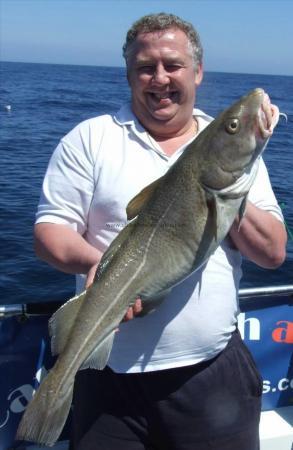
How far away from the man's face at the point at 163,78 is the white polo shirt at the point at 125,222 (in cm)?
16

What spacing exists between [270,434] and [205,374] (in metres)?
1.46

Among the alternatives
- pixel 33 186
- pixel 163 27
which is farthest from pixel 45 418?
pixel 33 186

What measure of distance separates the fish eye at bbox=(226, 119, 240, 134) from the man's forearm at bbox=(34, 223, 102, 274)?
0.94 metres

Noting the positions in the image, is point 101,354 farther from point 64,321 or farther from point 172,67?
point 172,67

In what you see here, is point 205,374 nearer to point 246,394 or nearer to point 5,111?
point 246,394

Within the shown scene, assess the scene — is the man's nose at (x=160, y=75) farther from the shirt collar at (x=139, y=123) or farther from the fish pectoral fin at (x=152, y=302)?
the fish pectoral fin at (x=152, y=302)

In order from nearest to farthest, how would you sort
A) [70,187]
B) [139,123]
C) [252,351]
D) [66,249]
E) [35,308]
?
[66,249] → [70,187] → [139,123] → [35,308] → [252,351]

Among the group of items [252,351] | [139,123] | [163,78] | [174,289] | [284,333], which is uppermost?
[163,78]

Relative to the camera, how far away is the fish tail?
2.71 m

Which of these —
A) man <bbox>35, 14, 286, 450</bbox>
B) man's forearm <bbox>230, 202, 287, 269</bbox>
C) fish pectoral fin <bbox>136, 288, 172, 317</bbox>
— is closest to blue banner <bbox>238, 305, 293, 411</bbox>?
man <bbox>35, 14, 286, 450</bbox>

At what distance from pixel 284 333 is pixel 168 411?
1.57m

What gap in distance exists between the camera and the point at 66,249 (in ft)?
9.70

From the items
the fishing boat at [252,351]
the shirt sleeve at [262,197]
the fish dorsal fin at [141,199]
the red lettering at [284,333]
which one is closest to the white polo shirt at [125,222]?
the shirt sleeve at [262,197]

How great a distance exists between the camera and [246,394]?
10.7ft
